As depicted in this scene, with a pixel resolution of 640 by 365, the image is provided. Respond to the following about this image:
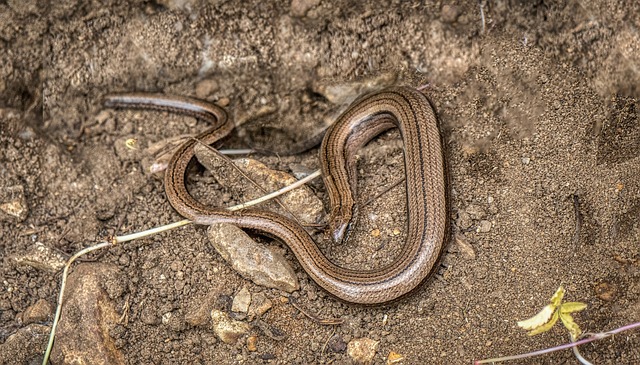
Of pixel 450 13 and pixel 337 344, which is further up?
pixel 450 13

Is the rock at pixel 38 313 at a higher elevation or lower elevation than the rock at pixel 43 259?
lower

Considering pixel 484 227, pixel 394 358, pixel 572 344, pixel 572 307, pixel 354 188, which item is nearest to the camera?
pixel 572 307

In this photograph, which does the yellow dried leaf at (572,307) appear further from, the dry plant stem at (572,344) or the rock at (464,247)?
the rock at (464,247)

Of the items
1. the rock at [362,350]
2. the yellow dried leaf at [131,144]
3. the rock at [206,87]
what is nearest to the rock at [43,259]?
the yellow dried leaf at [131,144]

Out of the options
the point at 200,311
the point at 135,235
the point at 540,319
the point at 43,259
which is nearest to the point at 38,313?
the point at 43,259

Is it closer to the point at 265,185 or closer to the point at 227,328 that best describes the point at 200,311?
the point at 227,328

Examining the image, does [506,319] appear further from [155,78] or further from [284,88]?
[155,78]
